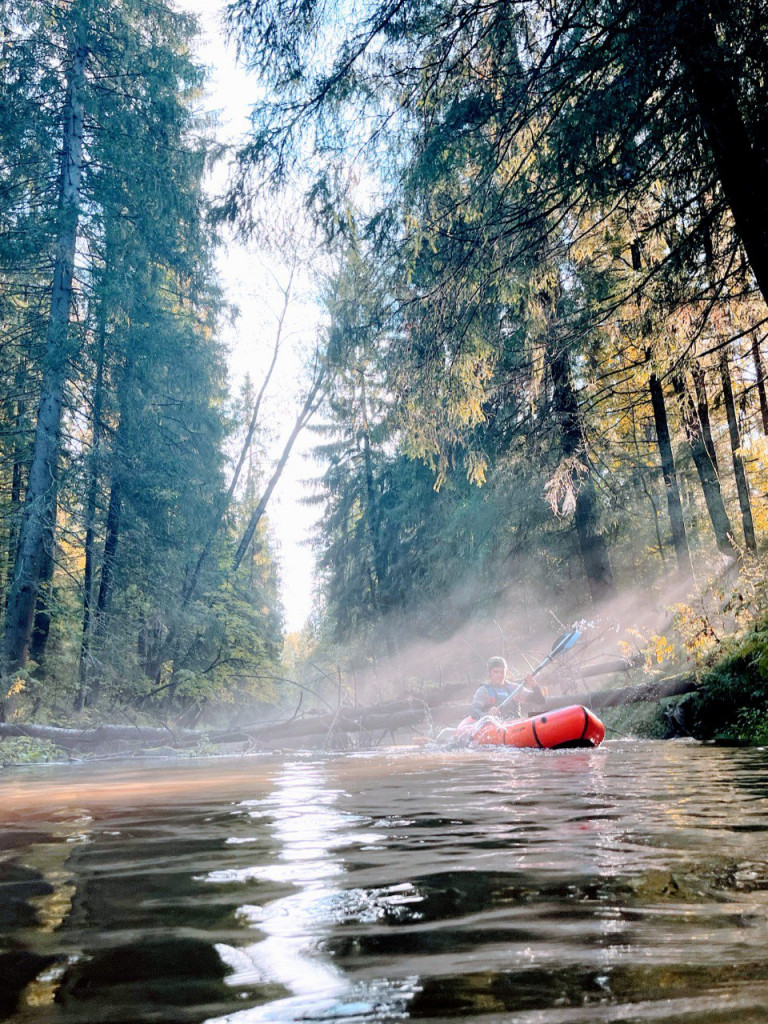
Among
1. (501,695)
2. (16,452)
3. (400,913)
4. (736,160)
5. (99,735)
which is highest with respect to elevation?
(16,452)

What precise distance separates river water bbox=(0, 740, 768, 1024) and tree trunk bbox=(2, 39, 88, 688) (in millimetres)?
9683

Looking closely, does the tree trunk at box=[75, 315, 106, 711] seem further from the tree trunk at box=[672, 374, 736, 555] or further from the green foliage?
the tree trunk at box=[672, 374, 736, 555]

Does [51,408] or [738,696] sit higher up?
[51,408]

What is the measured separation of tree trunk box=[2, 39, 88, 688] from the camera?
42.6 ft

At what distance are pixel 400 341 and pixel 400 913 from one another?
6232 mm

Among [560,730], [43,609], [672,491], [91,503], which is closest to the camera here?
[560,730]

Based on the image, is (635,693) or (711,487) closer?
(635,693)

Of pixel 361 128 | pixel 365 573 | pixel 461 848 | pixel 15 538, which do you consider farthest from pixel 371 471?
pixel 461 848

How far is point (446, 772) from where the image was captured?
263 inches

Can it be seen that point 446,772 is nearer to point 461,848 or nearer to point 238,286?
point 461,848

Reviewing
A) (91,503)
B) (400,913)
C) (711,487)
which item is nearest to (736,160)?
(400,913)

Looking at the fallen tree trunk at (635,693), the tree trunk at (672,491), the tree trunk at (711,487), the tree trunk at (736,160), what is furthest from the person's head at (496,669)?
the tree trunk at (736,160)

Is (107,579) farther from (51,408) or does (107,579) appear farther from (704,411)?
(704,411)

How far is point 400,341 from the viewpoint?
750 cm
